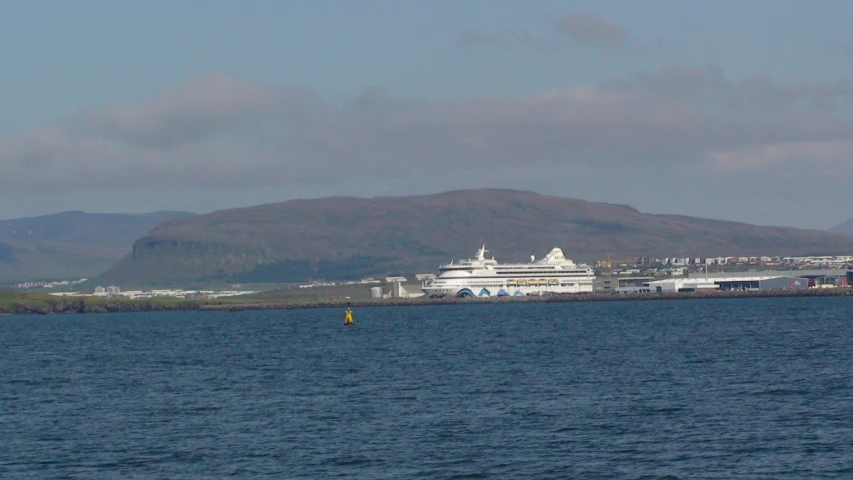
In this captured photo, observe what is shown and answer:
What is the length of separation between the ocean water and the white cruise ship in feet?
368

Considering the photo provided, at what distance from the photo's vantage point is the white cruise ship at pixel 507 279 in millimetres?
185250

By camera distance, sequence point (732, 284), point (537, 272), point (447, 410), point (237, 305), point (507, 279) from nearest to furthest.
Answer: point (447, 410), point (237, 305), point (507, 279), point (732, 284), point (537, 272)

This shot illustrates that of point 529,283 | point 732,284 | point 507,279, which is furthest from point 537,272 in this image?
point 732,284

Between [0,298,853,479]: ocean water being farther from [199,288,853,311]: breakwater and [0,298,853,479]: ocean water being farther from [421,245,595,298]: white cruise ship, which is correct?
[421,245,595,298]: white cruise ship

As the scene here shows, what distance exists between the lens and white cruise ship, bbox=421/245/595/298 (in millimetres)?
185250

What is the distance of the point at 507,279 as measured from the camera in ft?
618

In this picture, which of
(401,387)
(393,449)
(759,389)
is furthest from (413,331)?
(393,449)

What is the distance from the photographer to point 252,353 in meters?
69.1

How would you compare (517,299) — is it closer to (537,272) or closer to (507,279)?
→ (507,279)

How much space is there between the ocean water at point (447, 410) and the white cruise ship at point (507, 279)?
112093 millimetres

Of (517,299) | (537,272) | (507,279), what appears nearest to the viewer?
(517,299)

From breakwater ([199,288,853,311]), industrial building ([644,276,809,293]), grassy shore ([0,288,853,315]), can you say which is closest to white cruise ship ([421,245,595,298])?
grassy shore ([0,288,853,315])

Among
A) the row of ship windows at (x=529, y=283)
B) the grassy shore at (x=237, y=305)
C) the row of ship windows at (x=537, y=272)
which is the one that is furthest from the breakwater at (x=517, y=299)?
the row of ship windows at (x=537, y=272)

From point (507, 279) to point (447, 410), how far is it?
149 metres
